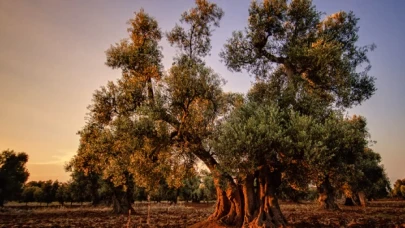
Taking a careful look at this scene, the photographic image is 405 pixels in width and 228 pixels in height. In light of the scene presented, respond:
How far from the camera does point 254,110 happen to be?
25.9m

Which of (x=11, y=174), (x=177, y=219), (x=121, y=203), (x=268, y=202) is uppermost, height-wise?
(x=11, y=174)

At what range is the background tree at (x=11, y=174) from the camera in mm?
88875

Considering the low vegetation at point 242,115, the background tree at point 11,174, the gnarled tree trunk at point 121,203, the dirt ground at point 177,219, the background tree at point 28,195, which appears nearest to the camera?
the low vegetation at point 242,115

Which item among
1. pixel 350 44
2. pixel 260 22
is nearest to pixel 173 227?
pixel 260 22

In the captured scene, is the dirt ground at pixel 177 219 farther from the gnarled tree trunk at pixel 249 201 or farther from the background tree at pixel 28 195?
the background tree at pixel 28 195

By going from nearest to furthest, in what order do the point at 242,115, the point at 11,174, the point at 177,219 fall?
1. the point at 242,115
2. the point at 177,219
3. the point at 11,174

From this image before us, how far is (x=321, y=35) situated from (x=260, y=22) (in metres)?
6.79

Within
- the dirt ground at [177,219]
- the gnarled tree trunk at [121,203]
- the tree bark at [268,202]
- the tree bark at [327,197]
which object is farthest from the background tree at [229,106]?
the tree bark at [327,197]

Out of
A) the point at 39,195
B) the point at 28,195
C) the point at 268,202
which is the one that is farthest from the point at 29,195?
the point at 268,202

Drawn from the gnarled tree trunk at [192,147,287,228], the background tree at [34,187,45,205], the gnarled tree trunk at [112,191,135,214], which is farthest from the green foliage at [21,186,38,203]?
the gnarled tree trunk at [192,147,287,228]

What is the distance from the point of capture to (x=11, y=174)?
96.4 m

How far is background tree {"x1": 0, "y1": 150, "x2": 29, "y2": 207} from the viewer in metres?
88.9

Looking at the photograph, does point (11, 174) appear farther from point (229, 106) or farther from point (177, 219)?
point (229, 106)

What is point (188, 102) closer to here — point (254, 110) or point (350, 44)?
point (254, 110)
